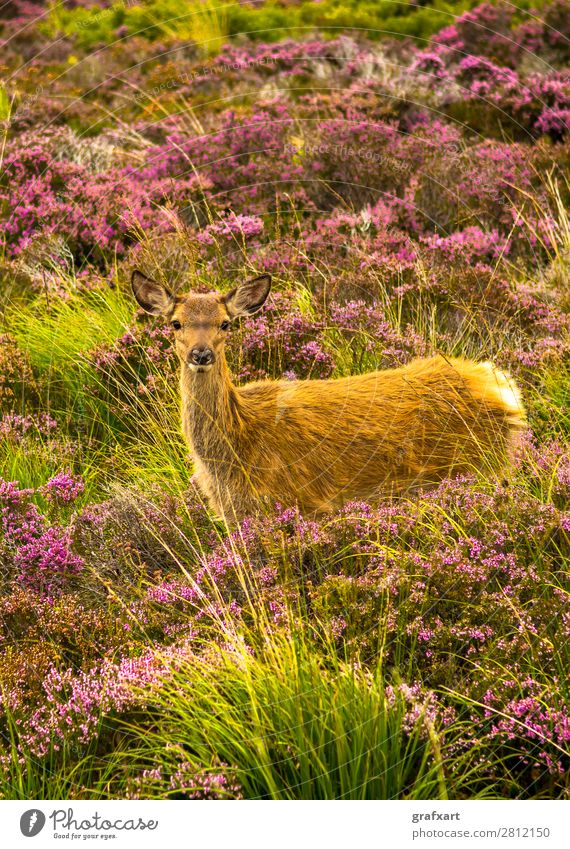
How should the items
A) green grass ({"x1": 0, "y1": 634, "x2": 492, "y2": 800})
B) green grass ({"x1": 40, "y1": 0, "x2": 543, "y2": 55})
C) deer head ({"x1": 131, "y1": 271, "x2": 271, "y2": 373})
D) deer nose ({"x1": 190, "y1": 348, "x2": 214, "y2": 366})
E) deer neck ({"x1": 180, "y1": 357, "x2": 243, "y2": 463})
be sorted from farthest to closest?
green grass ({"x1": 40, "y1": 0, "x2": 543, "y2": 55}) → deer neck ({"x1": 180, "y1": 357, "x2": 243, "y2": 463}) → deer head ({"x1": 131, "y1": 271, "x2": 271, "y2": 373}) → deer nose ({"x1": 190, "y1": 348, "x2": 214, "y2": 366}) → green grass ({"x1": 0, "y1": 634, "x2": 492, "y2": 800})

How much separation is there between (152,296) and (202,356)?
0.61 meters

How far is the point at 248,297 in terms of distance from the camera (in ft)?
17.6

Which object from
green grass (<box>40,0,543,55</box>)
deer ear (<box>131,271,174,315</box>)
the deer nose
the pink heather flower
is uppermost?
green grass (<box>40,0,543,55</box>)

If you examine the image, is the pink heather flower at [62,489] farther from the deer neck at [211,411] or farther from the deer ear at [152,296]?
the deer ear at [152,296]

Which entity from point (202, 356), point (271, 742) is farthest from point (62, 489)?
point (271, 742)

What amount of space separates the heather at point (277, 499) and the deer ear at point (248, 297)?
1040 millimetres

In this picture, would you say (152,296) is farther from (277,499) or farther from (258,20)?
(258,20)

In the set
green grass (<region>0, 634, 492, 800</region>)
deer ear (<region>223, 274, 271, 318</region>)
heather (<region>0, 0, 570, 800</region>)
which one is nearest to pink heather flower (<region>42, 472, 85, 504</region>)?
heather (<region>0, 0, 570, 800</region>)

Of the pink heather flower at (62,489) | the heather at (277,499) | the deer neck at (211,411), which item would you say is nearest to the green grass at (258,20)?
the heather at (277,499)

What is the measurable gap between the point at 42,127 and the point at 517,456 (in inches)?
321

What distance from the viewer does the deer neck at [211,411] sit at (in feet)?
18.0

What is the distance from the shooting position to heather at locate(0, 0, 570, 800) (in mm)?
3697

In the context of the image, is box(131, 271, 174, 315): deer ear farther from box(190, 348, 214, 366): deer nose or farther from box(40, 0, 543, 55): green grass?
box(40, 0, 543, 55): green grass

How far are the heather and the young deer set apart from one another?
0.25 metres
